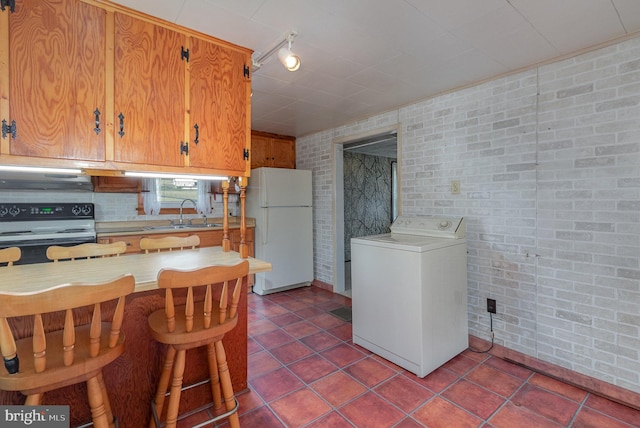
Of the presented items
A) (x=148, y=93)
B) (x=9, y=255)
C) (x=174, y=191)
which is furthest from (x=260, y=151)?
(x=9, y=255)

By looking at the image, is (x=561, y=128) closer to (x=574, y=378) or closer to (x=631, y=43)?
(x=631, y=43)

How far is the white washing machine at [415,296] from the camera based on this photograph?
7.18 feet

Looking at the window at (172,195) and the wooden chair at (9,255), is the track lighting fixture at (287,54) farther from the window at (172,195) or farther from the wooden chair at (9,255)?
the window at (172,195)

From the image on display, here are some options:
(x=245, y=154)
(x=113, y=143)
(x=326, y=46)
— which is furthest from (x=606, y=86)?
(x=113, y=143)

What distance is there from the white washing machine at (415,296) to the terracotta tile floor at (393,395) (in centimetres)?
13

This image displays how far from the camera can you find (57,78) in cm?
156

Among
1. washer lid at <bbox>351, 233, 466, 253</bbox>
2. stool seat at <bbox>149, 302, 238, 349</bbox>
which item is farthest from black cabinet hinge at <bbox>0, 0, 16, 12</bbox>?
washer lid at <bbox>351, 233, 466, 253</bbox>

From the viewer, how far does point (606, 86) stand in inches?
78.0

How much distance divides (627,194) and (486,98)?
3.92 ft

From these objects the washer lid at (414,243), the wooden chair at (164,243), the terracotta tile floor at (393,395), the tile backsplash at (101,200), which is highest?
the tile backsplash at (101,200)

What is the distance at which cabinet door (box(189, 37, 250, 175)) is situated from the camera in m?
1.96

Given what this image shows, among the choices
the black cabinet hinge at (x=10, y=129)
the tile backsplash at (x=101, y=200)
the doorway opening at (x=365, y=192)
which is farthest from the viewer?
the doorway opening at (x=365, y=192)

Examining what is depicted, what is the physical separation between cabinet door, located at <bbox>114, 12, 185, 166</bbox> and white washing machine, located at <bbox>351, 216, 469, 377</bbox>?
5.40 feet

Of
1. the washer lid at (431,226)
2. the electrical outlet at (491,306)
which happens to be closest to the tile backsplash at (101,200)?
the washer lid at (431,226)
